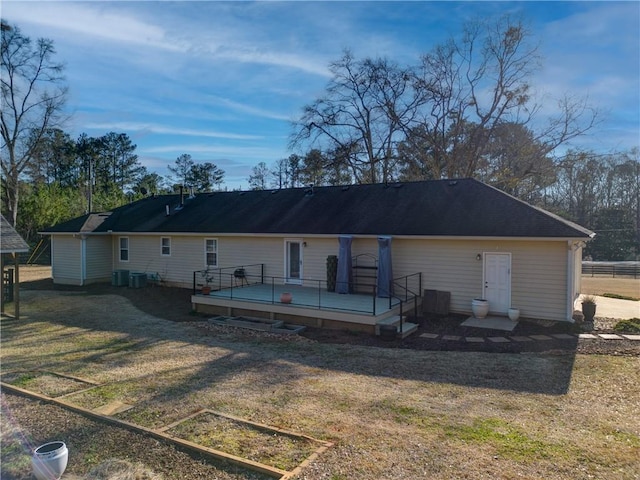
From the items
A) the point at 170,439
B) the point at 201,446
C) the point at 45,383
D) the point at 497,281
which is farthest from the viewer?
the point at 497,281

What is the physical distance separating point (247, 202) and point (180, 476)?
1682 centimetres

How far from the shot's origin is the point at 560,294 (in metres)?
11.6

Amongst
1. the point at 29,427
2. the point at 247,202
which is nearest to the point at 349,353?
the point at 29,427

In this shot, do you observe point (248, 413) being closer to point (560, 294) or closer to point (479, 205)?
point (560, 294)

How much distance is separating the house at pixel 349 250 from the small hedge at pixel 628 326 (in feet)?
4.29

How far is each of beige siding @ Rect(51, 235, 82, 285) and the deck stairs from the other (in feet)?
54.1

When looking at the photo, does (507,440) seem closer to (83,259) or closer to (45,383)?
(45,383)

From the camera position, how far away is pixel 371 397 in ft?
21.3

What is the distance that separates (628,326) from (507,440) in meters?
8.82

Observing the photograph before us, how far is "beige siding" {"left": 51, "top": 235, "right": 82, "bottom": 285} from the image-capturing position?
20.6 m

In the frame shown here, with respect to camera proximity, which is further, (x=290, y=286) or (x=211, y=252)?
(x=211, y=252)

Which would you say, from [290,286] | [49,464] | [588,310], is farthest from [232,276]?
[49,464]

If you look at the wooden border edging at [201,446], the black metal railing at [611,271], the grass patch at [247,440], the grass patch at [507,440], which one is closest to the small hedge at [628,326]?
the grass patch at [507,440]

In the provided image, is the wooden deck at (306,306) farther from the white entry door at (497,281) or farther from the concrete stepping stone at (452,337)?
the white entry door at (497,281)
